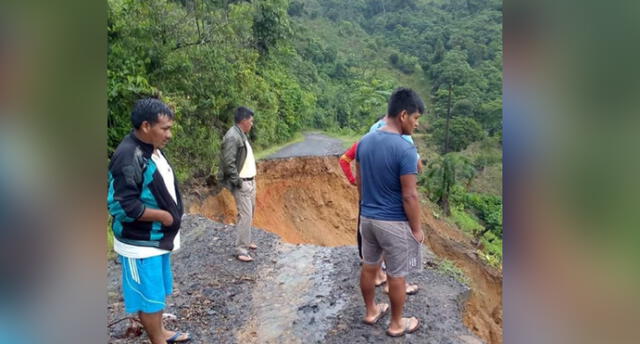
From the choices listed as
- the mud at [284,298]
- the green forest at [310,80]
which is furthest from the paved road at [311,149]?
the mud at [284,298]

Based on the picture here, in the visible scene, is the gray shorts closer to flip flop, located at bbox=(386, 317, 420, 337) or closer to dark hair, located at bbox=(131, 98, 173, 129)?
flip flop, located at bbox=(386, 317, 420, 337)

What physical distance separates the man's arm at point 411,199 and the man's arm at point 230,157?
2268 mm

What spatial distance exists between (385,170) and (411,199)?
269mm

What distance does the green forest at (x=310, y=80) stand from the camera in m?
Result: 8.48

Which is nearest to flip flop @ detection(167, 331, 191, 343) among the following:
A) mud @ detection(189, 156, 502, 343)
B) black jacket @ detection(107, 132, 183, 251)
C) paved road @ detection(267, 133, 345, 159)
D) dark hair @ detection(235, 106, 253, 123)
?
black jacket @ detection(107, 132, 183, 251)

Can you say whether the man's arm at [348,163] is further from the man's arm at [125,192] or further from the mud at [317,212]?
the mud at [317,212]

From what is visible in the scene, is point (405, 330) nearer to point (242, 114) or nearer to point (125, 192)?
point (125, 192)

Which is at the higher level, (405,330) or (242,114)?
(242,114)

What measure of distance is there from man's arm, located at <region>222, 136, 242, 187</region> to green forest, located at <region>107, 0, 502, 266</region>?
8.99 ft

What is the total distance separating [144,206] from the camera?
254 centimetres

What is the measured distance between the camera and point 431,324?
153 inches

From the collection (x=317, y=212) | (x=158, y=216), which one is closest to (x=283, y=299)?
(x=158, y=216)
